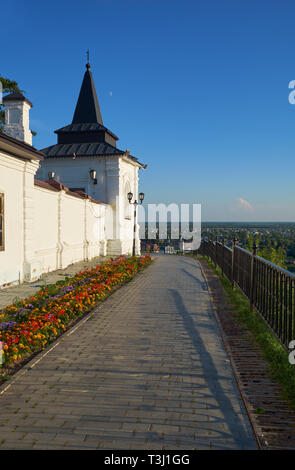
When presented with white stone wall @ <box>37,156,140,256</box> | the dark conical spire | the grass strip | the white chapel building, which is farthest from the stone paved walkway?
the dark conical spire

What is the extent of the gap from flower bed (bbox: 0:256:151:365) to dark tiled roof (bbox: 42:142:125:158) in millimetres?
13000

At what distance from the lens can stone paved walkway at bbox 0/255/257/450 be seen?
3020mm

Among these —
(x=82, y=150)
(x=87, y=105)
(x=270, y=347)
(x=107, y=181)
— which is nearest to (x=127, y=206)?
(x=107, y=181)

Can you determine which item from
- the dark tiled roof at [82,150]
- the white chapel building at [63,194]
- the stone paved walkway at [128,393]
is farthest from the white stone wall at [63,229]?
the stone paved walkway at [128,393]

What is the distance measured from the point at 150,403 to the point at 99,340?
7.30 feet

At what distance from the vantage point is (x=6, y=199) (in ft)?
33.6

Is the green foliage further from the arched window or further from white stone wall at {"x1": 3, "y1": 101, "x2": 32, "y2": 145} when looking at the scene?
the arched window

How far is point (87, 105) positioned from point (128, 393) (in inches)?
976

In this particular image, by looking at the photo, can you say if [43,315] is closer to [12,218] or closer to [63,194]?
[12,218]

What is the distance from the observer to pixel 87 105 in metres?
25.7

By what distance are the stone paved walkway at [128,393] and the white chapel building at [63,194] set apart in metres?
5.33

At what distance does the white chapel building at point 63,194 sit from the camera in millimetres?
10531
